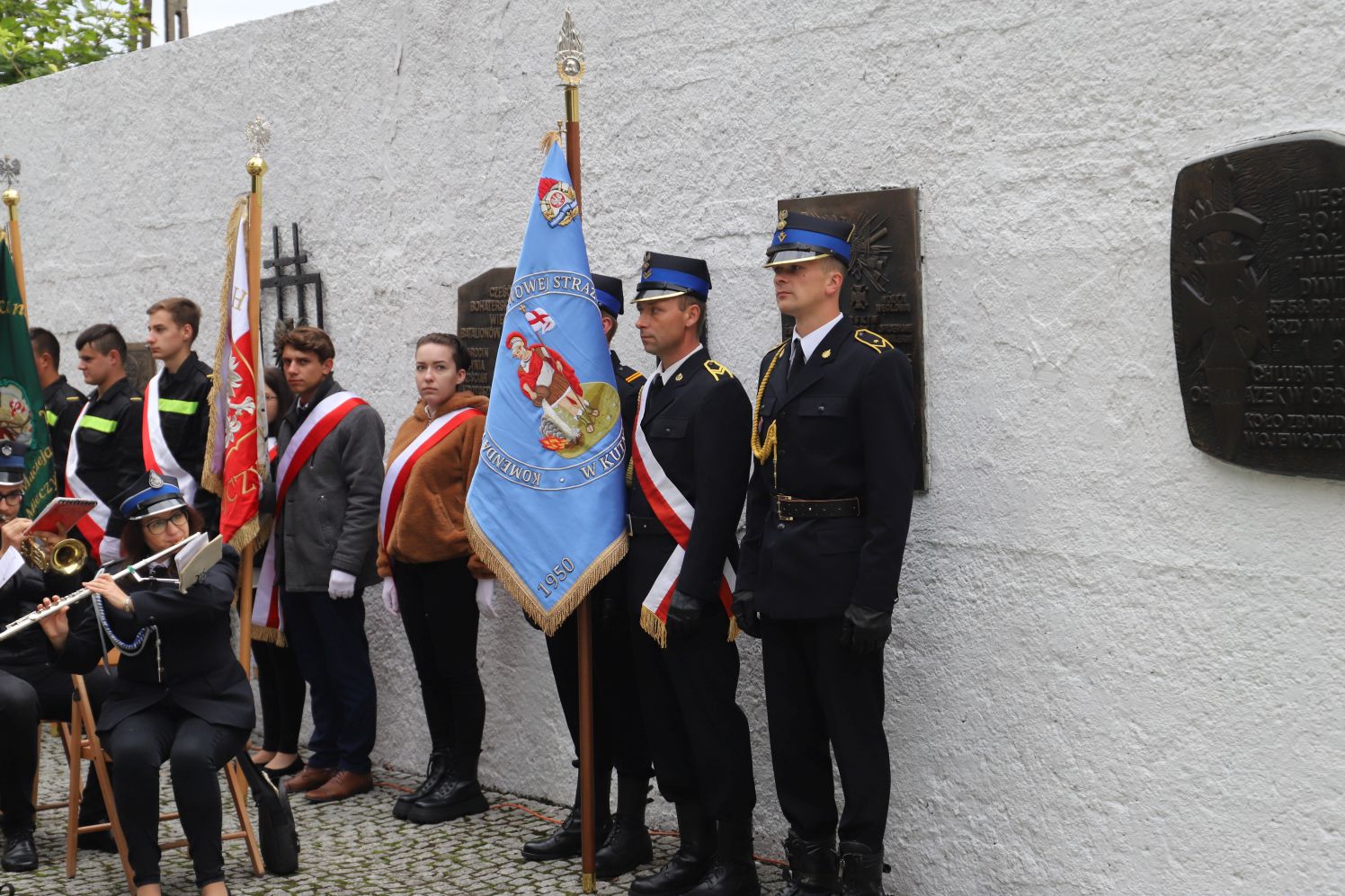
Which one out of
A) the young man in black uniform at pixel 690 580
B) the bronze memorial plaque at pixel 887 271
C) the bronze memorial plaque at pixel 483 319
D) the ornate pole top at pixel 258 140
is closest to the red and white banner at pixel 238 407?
the ornate pole top at pixel 258 140

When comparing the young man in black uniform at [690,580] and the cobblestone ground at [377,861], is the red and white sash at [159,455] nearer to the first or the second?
the cobblestone ground at [377,861]

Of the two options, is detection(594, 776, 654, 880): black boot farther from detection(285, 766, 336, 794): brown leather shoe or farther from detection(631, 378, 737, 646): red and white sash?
detection(285, 766, 336, 794): brown leather shoe

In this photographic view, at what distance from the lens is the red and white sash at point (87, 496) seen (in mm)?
6895

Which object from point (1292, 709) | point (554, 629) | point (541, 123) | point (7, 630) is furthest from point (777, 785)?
point (541, 123)

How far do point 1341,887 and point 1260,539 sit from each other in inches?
34.3

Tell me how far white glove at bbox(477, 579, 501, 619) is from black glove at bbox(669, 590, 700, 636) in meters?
1.32

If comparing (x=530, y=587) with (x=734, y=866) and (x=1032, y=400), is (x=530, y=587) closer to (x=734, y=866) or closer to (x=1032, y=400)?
(x=734, y=866)

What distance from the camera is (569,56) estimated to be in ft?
16.0

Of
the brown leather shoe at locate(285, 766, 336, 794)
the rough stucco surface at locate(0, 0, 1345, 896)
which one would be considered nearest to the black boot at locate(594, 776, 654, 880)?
the rough stucco surface at locate(0, 0, 1345, 896)

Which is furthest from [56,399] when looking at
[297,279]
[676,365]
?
[676,365]

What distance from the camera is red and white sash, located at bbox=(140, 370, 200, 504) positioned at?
21.2 ft

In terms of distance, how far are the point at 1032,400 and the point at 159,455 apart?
376cm

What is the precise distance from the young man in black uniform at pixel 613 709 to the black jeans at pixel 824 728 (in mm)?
773

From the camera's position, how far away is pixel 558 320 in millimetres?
5000
